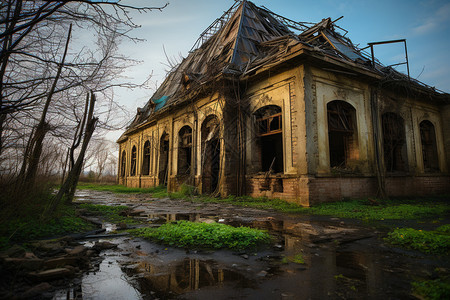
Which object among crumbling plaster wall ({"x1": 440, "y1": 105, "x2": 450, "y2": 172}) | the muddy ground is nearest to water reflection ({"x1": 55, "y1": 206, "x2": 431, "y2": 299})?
the muddy ground

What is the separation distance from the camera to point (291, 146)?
9461 mm

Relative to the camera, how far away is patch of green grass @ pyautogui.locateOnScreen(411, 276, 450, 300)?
208 cm

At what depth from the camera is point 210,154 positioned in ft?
43.4

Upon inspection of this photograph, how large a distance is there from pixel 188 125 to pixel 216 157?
3.23 m

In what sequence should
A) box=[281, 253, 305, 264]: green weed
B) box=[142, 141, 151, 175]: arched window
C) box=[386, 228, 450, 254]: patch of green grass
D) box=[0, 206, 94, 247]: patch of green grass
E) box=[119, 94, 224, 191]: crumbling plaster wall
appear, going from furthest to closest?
box=[142, 141, 151, 175]: arched window, box=[119, 94, 224, 191]: crumbling plaster wall, box=[0, 206, 94, 247]: patch of green grass, box=[386, 228, 450, 254]: patch of green grass, box=[281, 253, 305, 264]: green weed

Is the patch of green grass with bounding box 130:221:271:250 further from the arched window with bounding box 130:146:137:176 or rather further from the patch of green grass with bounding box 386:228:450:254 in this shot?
the arched window with bounding box 130:146:137:176

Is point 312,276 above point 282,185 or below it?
below

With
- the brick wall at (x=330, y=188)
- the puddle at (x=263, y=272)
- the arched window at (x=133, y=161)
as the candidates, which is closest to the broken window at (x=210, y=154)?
the brick wall at (x=330, y=188)

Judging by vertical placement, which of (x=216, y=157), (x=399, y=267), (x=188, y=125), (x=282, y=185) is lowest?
(x=399, y=267)

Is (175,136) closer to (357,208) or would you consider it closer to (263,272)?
(357,208)

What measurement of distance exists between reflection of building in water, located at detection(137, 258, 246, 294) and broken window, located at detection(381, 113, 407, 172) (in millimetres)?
12325

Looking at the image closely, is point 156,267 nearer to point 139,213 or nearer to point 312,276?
point 312,276

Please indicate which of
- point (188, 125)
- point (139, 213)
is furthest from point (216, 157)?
point (139, 213)

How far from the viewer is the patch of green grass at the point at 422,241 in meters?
3.50
